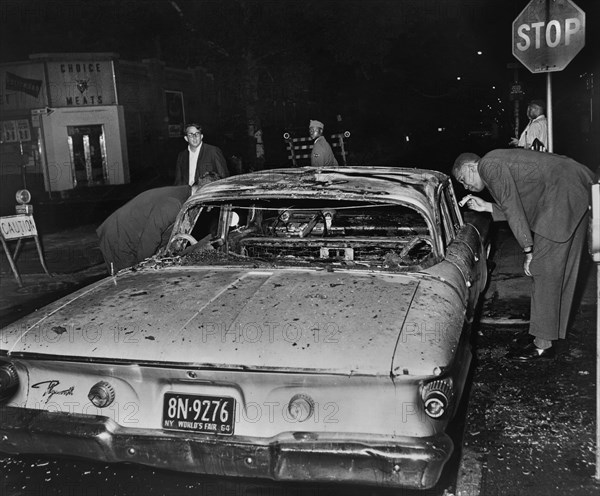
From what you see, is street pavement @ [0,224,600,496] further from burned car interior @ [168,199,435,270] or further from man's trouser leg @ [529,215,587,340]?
burned car interior @ [168,199,435,270]

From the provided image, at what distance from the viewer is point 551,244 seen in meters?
4.45

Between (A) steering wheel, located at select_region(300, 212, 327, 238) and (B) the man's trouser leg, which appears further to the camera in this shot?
(A) steering wheel, located at select_region(300, 212, 327, 238)

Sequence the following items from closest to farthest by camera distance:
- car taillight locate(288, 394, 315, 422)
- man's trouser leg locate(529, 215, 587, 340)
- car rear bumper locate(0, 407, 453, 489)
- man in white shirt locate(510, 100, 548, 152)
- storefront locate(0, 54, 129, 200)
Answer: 1. car rear bumper locate(0, 407, 453, 489)
2. car taillight locate(288, 394, 315, 422)
3. man's trouser leg locate(529, 215, 587, 340)
4. man in white shirt locate(510, 100, 548, 152)
5. storefront locate(0, 54, 129, 200)

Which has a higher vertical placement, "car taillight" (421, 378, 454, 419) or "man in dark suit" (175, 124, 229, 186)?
"man in dark suit" (175, 124, 229, 186)

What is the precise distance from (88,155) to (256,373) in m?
24.1

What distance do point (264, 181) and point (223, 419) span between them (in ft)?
6.10

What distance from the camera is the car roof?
12.5 ft

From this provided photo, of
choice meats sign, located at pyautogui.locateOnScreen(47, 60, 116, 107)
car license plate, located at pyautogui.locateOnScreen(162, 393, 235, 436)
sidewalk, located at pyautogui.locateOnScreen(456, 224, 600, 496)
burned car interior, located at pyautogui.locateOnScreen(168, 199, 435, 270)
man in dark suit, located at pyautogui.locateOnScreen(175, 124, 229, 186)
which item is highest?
choice meats sign, located at pyautogui.locateOnScreen(47, 60, 116, 107)

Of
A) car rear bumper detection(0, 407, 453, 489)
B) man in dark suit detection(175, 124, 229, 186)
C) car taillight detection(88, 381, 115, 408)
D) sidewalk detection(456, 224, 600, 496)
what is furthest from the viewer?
man in dark suit detection(175, 124, 229, 186)

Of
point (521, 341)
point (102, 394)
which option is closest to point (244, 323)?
point (102, 394)

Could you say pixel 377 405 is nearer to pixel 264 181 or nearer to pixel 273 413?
pixel 273 413

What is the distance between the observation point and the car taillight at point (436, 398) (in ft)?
8.27

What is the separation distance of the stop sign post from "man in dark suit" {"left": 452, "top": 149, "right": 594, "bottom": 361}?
11.2 feet

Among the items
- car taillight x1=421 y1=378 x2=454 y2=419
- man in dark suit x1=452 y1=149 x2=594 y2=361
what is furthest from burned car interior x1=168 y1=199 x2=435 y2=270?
car taillight x1=421 y1=378 x2=454 y2=419
